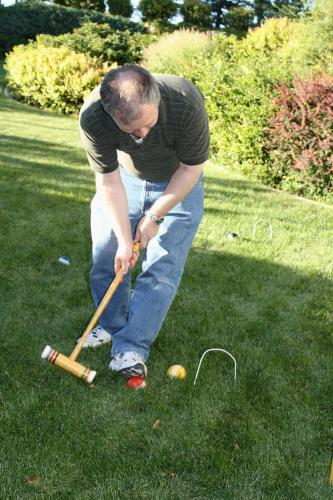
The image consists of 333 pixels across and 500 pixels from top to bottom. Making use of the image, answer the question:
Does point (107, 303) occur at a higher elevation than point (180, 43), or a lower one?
higher

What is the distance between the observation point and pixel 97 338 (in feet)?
11.0

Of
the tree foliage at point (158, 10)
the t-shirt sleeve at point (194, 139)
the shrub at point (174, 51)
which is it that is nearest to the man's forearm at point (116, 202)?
the t-shirt sleeve at point (194, 139)

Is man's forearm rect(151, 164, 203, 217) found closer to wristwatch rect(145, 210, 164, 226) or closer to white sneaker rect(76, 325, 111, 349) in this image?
wristwatch rect(145, 210, 164, 226)

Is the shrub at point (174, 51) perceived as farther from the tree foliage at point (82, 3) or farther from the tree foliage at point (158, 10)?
the tree foliage at point (82, 3)

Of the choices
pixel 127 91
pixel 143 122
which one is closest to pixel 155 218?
pixel 143 122

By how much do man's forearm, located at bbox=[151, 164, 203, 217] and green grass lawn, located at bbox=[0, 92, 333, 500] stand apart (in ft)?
3.48

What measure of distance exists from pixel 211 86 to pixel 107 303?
20.6 ft

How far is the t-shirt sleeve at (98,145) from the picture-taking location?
246 centimetres

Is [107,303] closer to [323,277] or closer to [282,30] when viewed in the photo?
[323,277]

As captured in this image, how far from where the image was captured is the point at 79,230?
16.9 ft

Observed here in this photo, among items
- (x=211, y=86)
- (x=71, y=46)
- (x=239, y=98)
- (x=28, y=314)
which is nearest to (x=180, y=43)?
(x=71, y=46)

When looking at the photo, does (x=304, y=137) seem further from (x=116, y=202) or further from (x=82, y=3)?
(x=82, y=3)

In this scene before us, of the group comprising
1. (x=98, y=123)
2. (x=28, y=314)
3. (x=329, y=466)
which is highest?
(x=98, y=123)

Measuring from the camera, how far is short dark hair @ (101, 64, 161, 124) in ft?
6.81
